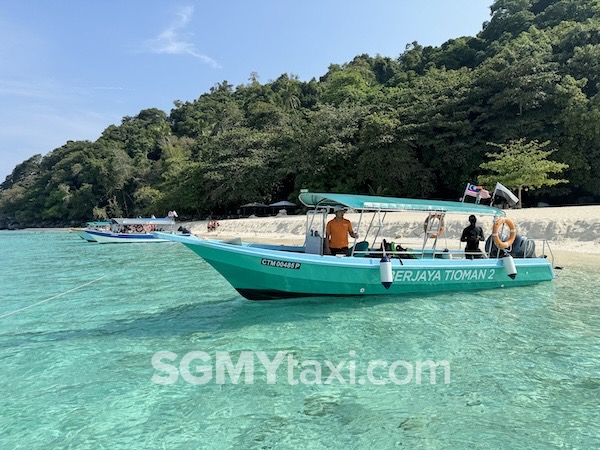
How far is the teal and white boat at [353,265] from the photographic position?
9078 mm

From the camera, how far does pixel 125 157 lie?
8838 cm

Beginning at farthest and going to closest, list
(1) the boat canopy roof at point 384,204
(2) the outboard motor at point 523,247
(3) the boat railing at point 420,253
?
(2) the outboard motor at point 523,247, (3) the boat railing at point 420,253, (1) the boat canopy roof at point 384,204

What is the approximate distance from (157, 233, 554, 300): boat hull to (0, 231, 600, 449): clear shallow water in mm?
397

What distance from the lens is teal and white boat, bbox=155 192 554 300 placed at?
9078 mm

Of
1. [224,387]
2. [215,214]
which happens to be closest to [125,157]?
[215,214]

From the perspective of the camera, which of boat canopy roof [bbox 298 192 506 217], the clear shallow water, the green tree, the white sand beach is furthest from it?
the green tree

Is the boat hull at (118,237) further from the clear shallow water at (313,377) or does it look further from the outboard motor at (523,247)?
the outboard motor at (523,247)

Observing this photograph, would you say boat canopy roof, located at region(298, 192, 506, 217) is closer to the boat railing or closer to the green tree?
the boat railing

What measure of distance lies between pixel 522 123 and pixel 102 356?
3786 cm

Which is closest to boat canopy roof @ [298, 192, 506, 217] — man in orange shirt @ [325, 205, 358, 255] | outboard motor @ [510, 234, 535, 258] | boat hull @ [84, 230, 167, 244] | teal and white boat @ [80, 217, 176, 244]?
man in orange shirt @ [325, 205, 358, 255]

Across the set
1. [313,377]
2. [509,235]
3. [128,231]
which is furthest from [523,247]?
[128,231]

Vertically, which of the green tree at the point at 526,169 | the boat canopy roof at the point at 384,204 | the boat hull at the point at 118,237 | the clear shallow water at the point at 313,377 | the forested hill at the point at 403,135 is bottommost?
the clear shallow water at the point at 313,377

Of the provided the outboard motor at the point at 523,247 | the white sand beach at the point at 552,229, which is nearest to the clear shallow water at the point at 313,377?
the outboard motor at the point at 523,247

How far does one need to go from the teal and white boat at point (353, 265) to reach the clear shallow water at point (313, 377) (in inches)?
16.4
